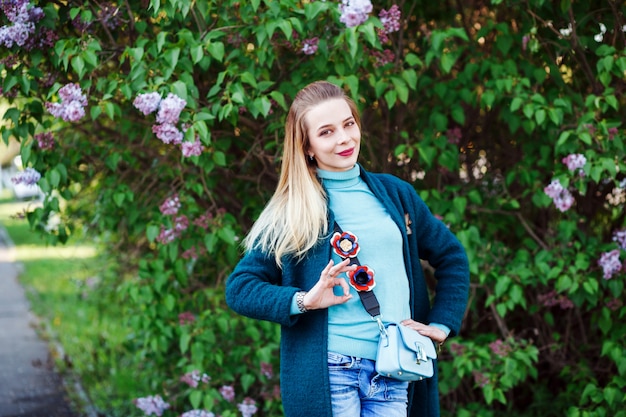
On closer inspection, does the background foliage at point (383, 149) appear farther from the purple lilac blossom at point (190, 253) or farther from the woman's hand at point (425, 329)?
the woman's hand at point (425, 329)

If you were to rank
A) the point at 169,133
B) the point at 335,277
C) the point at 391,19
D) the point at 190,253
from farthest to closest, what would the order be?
the point at 190,253
the point at 391,19
the point at 169,133
the point at 335,277

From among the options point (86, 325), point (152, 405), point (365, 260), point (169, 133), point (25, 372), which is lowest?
point (25, 372)

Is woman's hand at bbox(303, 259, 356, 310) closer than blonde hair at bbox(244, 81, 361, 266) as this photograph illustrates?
Yes

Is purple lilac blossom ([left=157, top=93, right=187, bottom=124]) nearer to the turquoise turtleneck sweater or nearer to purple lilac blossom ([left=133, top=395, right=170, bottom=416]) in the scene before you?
the turquoise turtleneck sweater

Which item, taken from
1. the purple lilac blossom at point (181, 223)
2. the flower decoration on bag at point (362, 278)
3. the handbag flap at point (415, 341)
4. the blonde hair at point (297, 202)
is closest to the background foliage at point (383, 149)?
the purple lilac blossom at point (181, 223)

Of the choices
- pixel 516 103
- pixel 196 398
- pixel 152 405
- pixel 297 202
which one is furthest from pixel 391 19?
pixel 152 405

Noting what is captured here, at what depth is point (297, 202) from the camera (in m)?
2.58

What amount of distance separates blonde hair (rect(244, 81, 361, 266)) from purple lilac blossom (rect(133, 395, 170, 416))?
195cm

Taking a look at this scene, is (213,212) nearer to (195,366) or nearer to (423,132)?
(195,366)

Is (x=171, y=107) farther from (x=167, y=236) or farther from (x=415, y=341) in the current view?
(x=415, y=341)

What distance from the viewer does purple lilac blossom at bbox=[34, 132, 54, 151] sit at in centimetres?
375

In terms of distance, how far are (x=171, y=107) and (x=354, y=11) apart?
0.83m

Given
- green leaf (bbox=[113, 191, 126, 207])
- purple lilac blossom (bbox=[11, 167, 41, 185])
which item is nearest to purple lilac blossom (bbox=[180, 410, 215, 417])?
green leaf (bbox=[113, 191, 126, 207])

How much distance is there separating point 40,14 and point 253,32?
93 centimetres
